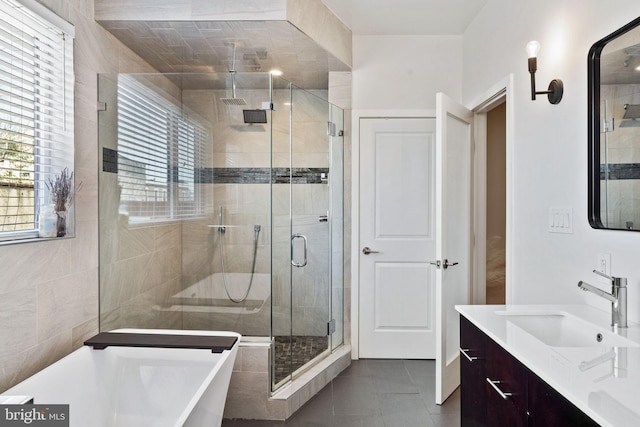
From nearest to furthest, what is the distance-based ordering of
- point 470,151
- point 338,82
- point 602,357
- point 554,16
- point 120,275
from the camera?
point 602,357
point 554,16
point 120,275
point 470,151
point 338,82

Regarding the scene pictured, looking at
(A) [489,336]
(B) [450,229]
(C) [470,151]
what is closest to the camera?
(A) [489,336]

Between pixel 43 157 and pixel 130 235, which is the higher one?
pixel 43 157

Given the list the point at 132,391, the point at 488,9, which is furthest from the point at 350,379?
the point at 488,9

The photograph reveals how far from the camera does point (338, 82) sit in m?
3.30

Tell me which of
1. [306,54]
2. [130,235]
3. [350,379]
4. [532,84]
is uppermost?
[306,54]

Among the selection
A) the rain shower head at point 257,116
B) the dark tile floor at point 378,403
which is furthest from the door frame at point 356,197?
the rain shower head at point 257,116

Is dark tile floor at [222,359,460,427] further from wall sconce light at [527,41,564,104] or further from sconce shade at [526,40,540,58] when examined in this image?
sconce shade at [526,40,540,58]

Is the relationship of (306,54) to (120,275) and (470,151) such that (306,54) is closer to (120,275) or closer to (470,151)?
(470,151)

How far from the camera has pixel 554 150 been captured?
187cm

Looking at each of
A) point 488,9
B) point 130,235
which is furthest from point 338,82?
point 130,235

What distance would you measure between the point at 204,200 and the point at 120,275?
72cm

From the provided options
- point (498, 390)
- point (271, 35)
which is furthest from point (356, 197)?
point (498, 390)

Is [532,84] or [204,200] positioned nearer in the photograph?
[532,84]

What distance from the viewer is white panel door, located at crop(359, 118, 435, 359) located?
3301 mm
